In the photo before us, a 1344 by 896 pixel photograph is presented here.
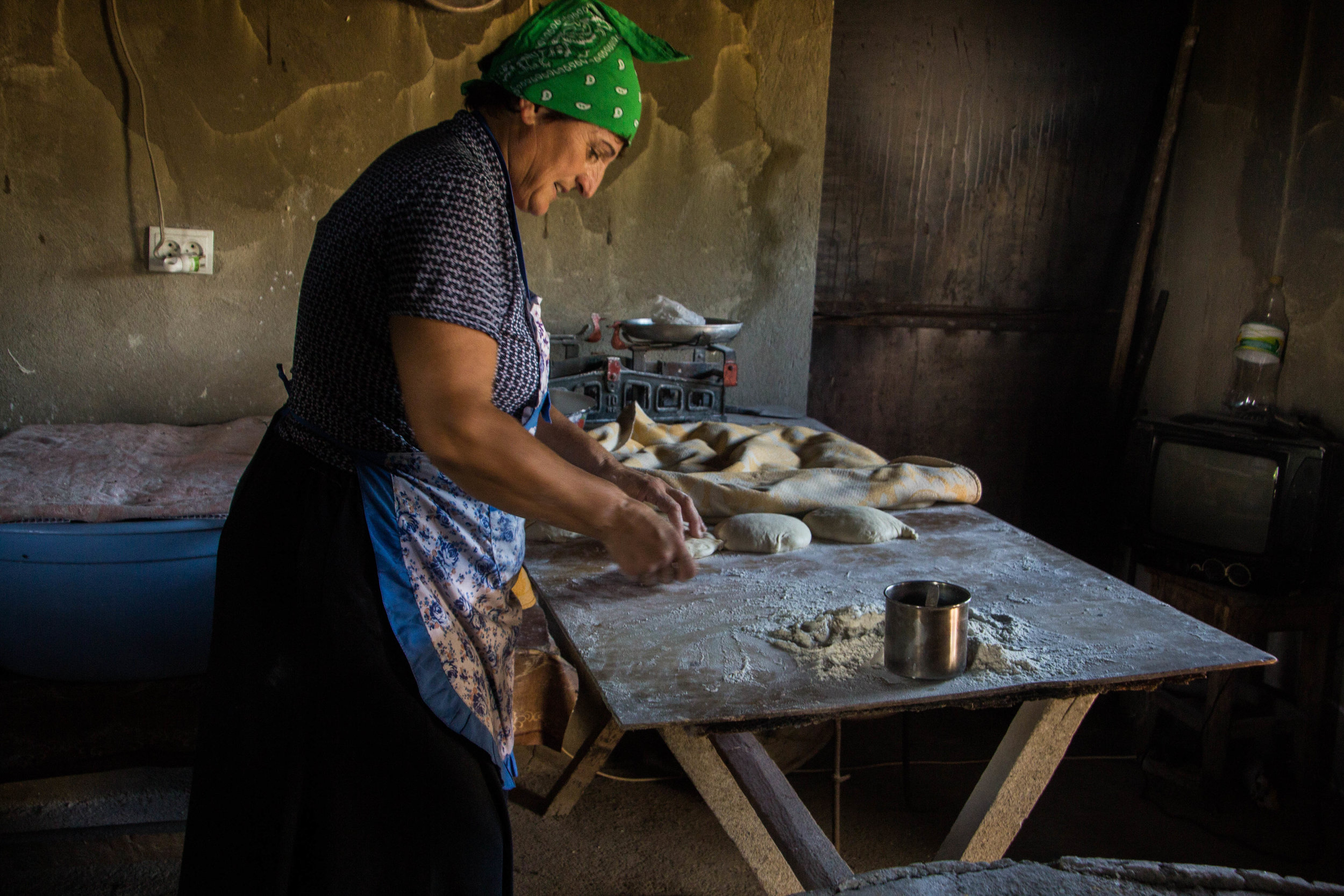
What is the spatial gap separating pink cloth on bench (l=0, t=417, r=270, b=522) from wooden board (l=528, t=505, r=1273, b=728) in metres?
0.96

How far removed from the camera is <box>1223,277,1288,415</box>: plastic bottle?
10.2ft

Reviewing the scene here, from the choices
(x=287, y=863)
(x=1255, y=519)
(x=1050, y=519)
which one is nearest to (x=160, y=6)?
(x=287, y=863)

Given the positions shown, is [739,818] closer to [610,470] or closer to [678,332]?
[610,470]

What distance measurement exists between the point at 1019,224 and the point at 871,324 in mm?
804

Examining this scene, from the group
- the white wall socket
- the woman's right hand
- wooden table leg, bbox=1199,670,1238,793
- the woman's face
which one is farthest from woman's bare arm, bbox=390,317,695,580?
wooden table leg, bbox=1199,670,1238,793

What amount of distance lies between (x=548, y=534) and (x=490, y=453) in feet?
2.74

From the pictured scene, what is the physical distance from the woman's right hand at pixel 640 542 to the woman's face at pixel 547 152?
46 cm

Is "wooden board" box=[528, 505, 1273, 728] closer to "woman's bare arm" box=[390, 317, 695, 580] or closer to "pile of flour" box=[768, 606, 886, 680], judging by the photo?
"pile of flour" box=[768, 606, 886, 680]

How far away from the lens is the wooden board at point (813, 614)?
1266 mm

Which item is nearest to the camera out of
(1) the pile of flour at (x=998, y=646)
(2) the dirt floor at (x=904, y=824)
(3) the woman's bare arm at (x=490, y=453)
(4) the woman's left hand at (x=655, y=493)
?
(3) the woman's bare arm at (x=490, y=453)

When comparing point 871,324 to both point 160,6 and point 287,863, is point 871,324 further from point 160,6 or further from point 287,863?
point 287,863

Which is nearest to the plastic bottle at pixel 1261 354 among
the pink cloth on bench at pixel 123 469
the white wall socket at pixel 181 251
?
the pink cloth on bench at pixel 123 469

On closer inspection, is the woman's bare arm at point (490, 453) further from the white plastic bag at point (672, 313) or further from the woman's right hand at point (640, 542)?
the white plastic bag at point (672, 313)

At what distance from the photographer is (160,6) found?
279 centimetres
